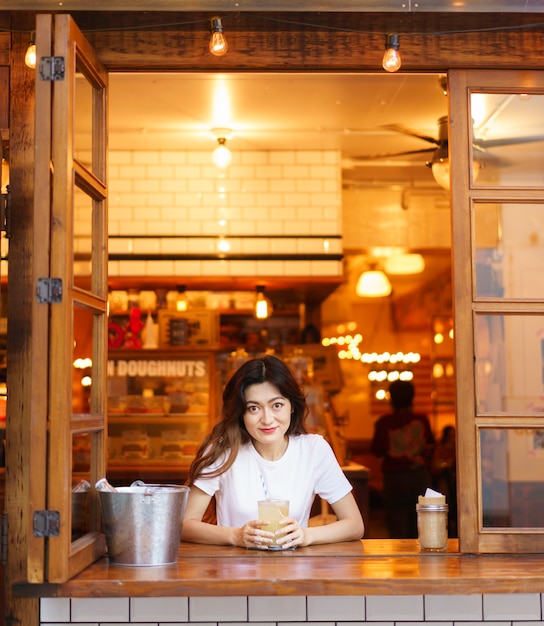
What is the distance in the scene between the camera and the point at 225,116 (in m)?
7.03

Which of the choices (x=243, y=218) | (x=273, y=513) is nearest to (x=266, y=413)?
(x=273, y=513)

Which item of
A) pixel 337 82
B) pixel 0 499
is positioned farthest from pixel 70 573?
pixel 337 82

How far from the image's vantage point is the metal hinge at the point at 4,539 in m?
3.58

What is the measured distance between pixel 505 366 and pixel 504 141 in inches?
38.0

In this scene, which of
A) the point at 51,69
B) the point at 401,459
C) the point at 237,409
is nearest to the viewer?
the point at 51,69

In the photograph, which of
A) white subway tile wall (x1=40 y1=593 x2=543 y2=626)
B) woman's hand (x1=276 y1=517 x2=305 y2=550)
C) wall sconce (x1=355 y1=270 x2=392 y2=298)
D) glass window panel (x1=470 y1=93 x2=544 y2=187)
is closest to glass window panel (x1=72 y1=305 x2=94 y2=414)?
white subway tile wall (x1=40 y1=593 x2=543 y2=626)

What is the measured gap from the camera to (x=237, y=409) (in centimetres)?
410

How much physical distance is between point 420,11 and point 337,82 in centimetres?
270

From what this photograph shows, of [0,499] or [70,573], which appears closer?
[70,573]

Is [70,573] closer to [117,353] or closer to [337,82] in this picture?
[337,82]

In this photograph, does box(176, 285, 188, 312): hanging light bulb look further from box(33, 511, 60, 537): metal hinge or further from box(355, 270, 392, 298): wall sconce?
box(33, 511, 60, 537): metal hinge

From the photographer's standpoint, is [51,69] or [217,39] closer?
[51,69]

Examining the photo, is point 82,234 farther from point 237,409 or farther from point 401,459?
point 401,459

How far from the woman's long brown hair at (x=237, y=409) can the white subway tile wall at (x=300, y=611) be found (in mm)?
782
